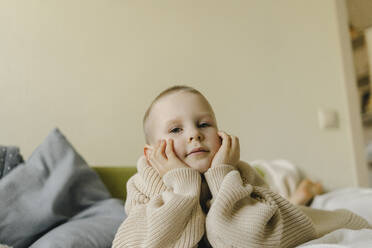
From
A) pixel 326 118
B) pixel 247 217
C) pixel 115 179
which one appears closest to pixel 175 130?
pixel 247 217

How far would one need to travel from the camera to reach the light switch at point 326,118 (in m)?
1.72

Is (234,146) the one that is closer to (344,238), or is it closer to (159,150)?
(159,150)

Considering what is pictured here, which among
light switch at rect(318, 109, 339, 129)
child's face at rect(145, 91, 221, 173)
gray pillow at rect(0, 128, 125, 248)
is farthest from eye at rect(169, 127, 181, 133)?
light switch at rect(318, 109, 339, 129)

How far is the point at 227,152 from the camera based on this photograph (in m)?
0.79

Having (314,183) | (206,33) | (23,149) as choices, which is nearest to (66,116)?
(23,149)

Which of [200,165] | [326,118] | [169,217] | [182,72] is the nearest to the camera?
[169,217]

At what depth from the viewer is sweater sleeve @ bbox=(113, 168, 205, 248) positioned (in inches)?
25.8

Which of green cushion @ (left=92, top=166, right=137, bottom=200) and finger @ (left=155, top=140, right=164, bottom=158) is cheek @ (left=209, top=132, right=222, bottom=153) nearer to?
finger @ (left=155, top=140, right=164, bottom=158)

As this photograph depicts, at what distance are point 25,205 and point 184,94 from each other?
1.72 ft

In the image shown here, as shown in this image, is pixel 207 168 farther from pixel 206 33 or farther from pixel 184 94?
pixel 206 33

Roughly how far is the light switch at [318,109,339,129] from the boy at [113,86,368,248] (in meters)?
0.89

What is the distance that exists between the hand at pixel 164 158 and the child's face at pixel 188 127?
1cm

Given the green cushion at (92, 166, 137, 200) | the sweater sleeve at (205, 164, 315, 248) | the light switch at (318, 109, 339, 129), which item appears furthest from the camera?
the light switch at (318, 109, 339, 129)

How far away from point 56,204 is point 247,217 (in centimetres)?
57
